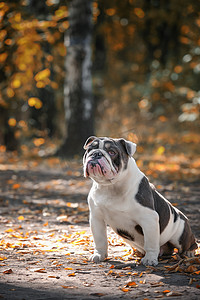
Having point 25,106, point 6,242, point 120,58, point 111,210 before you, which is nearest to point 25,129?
point 25,106

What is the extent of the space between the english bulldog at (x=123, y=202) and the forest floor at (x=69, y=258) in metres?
0.25

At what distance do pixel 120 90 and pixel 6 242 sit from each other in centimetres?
1891

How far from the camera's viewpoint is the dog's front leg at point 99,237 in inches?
194

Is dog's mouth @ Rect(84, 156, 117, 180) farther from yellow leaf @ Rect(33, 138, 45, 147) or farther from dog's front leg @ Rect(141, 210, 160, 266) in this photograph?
yellow leaf @ Rect(33, 138, 45, 147)

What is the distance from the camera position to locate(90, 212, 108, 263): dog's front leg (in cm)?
493

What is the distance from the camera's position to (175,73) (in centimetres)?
2059

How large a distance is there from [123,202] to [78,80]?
31.0ft

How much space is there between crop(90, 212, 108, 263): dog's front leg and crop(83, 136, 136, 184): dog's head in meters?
0.55

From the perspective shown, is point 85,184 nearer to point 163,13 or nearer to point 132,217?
point 132,217

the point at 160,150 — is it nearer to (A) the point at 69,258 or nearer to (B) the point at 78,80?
(B) the point at 78,80

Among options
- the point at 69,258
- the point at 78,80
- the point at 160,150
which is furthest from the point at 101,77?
the point at 69,258

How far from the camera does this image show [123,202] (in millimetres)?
4668

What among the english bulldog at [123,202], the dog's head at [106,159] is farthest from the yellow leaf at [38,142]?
the dog's head at [106,159]

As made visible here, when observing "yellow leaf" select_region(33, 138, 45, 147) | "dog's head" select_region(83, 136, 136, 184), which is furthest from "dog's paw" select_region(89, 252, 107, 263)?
"yellow leaf" select_region(33, 138, 45, 147)
